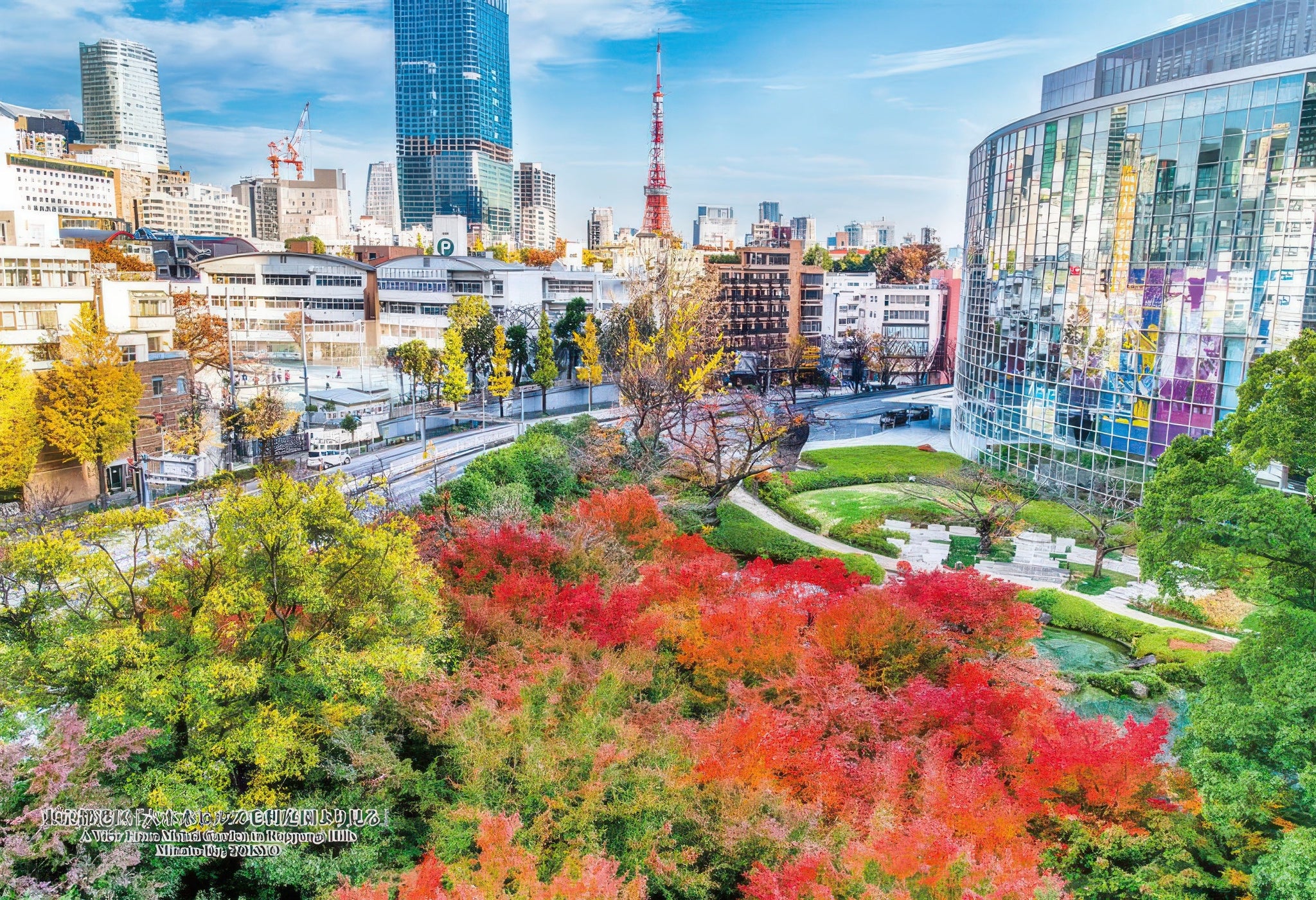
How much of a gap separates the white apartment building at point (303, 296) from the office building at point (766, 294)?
26.8 metres

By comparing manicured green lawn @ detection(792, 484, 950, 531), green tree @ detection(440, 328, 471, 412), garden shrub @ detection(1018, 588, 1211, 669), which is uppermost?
green tree @ detection(440, 328, 471, 412)

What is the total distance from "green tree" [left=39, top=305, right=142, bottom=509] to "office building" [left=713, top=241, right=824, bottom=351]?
143 ft

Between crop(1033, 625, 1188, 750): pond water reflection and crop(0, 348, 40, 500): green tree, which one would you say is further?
crop(0, 348, 40, 500): green tree

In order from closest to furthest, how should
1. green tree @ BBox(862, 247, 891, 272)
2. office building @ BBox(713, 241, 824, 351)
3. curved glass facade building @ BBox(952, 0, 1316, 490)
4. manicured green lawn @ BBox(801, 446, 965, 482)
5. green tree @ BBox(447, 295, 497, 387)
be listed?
1. curved glass facade building @ BBox(952, 0, 1316, 490)
2. manicured green lawn @ BBox(801, 446, 965, 482)
3. green tree @ BBox(447, 295, 497, 387)
4. office building @ BBox(713, 241, 824, 351)
5. green tree @ BBox(862, 247, 891, 272)

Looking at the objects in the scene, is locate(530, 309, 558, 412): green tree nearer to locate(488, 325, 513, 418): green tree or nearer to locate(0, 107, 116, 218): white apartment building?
locate(488, 325, 513, 418): green tree

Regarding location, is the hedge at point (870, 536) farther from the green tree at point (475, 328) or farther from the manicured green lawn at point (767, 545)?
the green tree at point (475, 328)

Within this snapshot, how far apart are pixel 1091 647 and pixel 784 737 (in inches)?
472

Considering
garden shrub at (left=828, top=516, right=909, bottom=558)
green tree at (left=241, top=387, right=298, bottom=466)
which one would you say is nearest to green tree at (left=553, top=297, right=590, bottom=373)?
green tree at (left=241, top=387, right=298, bottom=466)

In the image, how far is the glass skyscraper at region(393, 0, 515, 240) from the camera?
185375 mm

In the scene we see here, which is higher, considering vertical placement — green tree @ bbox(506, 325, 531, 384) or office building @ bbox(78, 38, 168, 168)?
office building @ bbox(78, 38, 168, 168)

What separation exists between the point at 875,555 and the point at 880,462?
11953 mm

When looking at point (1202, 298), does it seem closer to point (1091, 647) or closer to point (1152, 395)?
point (1152, 395)

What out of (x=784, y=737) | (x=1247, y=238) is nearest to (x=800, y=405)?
(x=1247, y=238)

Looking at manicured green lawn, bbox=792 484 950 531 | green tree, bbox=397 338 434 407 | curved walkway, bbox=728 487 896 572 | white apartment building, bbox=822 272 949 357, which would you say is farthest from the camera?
white apartment building, bbox=822 272 949 357
